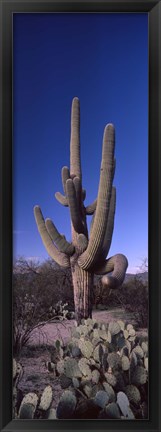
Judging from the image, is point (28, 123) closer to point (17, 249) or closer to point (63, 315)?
point (17, 249)

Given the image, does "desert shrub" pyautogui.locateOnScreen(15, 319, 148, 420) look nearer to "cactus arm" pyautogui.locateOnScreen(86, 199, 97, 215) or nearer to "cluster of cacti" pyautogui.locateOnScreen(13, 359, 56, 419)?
A: "cluster of cacti" pyautogui.locateOnScreen(13, 359, 56, 419)

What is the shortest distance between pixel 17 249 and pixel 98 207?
16.0 inches

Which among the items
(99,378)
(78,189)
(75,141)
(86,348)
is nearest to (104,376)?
(99,378)

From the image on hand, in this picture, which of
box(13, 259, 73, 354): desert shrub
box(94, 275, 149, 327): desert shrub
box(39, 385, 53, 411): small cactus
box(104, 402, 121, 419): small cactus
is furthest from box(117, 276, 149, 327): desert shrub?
box(39, 385, 53, 411): small cactus

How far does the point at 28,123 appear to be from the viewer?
82.5 inches

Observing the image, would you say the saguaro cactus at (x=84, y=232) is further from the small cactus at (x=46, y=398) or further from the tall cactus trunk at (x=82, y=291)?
the small cactus at (x=46, y=398)

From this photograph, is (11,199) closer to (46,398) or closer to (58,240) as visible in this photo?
(58,240)

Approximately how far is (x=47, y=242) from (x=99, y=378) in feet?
2.10

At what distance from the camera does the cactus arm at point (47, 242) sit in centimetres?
208

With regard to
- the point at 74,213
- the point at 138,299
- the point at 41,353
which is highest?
the point at 74,213

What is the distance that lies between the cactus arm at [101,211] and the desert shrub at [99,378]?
34 cm

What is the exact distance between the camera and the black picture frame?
2.05 metres

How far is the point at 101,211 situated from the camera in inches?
81.0

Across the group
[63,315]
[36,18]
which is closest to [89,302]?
[63,315]
